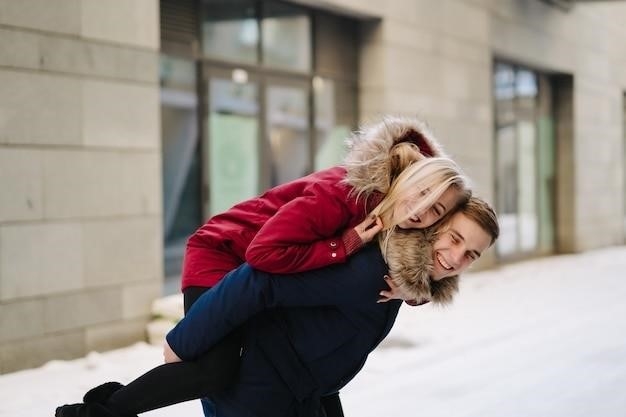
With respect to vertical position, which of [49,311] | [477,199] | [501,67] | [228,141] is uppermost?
[501,67]

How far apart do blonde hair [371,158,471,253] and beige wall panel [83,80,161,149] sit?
4528mm

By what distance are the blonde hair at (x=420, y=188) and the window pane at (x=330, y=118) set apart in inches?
302

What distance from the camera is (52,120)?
20.7 feet

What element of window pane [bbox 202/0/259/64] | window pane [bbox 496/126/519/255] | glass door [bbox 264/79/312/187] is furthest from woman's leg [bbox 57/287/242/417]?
window pane [bbox 496/126/519/255]

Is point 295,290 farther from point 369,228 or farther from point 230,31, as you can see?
point 230,31

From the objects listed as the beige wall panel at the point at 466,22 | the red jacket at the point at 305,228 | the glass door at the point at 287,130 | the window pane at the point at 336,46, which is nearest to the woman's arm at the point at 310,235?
the red jacket at the point at 305,228

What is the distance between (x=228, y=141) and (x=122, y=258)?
2.44 m

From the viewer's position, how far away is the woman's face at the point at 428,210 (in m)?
2.52

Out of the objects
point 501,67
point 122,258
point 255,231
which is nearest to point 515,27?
point 501,67

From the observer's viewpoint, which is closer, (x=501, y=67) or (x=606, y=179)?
(x=501, y=67)

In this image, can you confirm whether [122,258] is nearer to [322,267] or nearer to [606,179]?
[322,267]

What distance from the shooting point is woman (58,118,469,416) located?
2525 millimetres

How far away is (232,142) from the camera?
900 centimetres

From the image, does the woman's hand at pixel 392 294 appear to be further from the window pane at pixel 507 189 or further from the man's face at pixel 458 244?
the window pane at pixel 507 189
